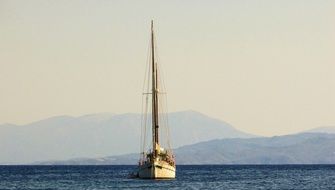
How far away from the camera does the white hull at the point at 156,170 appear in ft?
490

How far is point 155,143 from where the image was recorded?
15212cm

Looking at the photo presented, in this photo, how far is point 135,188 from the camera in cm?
13538

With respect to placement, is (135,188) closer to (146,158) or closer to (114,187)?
(114,187)

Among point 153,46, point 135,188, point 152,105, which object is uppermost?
point 153,46

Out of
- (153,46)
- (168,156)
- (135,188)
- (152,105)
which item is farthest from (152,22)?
(135,188)

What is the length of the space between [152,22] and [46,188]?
36107 millimetres

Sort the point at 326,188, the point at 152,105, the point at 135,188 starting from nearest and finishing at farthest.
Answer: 1. the point at 135,188
2. the point at 326,188
3. the point at 152,105

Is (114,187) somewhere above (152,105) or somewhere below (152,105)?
below

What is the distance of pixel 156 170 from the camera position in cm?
14925

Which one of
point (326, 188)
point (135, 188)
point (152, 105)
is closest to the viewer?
point (135, 188)

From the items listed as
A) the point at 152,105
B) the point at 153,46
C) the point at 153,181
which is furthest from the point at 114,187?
the point at 153,46

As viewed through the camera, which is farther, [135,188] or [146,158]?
[146,158]

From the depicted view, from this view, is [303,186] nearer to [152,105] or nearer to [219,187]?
[219,187]

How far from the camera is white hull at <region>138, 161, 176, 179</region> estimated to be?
149 m
